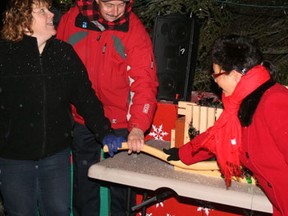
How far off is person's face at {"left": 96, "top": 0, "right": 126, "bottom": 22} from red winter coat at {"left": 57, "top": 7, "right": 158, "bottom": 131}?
11 centimetres

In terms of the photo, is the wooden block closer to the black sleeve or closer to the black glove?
the black glove

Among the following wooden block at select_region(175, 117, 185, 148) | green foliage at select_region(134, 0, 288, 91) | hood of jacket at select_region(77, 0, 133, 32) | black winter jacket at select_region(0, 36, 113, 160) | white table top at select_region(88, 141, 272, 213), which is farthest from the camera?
green foliage at select_region(134, 0, 288, 91)

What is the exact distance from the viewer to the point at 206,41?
476 cm

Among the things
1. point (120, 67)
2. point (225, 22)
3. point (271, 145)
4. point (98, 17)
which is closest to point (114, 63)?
point (120, 67)

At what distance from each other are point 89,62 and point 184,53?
1.20 meters

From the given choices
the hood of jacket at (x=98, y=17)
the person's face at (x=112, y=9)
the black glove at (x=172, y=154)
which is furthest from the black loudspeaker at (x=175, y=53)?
the black glove at (x=172, y=154)

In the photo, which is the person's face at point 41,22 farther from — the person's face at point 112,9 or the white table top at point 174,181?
the white table top at point 174,181

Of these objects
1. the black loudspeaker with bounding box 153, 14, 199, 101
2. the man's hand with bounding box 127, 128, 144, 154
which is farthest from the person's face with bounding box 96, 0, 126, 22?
the black loudspeaker with bounding box 153, 14, 199, 101

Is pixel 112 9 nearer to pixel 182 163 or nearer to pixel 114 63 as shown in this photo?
pixel 114 63

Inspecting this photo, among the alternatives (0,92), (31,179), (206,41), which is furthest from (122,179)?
(206,41)

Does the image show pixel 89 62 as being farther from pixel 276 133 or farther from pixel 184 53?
pixel 276 133

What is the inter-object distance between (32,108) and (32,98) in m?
0.06

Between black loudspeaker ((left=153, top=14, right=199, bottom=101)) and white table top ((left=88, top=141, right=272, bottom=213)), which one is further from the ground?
black loudspeaker ((left=153, top=14, right=199, bottom=101))

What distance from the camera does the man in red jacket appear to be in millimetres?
3066
